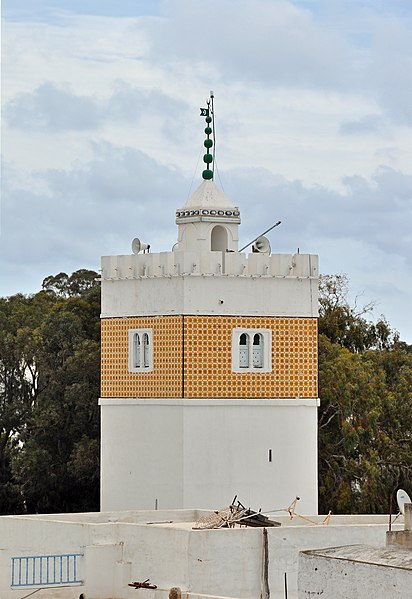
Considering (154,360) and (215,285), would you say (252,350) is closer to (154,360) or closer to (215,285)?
(215,285)

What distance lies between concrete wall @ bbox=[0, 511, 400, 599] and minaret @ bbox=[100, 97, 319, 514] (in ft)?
10.5

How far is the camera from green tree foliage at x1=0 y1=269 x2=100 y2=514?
143 ft

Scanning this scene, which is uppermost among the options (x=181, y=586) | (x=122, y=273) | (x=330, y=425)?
(x=122, y=273)

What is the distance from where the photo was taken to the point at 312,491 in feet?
114

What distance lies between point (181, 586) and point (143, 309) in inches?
320

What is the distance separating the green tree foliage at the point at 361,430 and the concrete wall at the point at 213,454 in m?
5.81

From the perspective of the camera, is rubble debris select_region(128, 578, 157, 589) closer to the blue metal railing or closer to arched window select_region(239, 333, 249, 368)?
the blue metal railing

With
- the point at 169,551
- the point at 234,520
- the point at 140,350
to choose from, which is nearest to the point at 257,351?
the point at 140,350

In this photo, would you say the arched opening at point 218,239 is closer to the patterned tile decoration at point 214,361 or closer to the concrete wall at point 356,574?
the patterned tile decoration at point 214,361

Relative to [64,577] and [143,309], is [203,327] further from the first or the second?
[64,577]

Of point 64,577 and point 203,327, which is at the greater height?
point 203,327

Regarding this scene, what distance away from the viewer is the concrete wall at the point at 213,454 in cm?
3359

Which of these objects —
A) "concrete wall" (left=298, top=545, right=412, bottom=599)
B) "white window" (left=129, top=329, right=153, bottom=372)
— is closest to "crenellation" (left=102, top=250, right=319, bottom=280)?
"white window" (left=129, top=329, right=153, bottom=372)

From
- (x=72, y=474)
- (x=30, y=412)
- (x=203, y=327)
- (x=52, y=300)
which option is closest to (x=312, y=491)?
(x=203, y=327)
